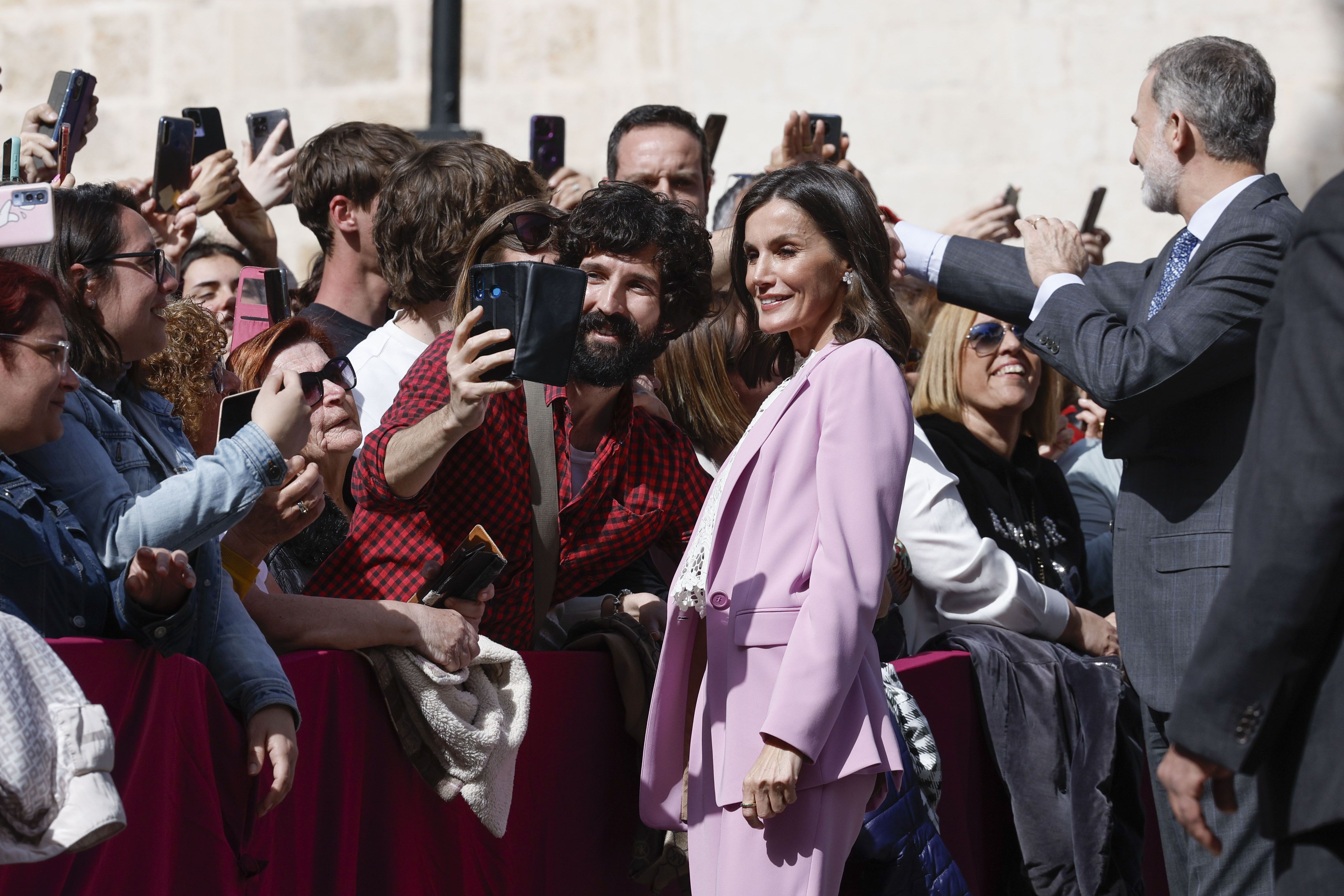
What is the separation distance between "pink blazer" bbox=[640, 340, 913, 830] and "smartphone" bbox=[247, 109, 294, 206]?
267 cm

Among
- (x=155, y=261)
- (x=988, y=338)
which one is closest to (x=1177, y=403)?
(x=988, y=338)

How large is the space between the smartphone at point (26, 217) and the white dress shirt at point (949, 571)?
2439 mm

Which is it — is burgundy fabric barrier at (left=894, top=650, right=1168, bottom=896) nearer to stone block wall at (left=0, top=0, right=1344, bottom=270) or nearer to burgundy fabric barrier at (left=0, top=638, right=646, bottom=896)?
burgundy fabric barrier at (left=0, top=638, right=646, bottom=896)

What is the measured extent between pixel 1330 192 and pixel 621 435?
6.33 feet

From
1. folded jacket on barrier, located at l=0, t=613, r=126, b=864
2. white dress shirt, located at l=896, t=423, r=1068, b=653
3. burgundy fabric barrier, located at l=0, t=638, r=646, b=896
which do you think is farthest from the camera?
white dress shirt, located at l=896, t=423, r=1068, b=653

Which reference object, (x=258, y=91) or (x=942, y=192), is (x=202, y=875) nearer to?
(x=942, y=192)

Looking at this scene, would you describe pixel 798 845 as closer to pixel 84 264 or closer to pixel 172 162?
pixel 84 264

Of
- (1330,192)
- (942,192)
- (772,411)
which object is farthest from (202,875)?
(942,192)

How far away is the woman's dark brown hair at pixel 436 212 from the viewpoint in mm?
3883

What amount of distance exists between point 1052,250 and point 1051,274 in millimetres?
95

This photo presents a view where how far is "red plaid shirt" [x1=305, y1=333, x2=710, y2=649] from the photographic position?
323cm

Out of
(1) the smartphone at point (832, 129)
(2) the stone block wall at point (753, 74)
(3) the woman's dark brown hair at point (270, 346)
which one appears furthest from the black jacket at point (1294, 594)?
(2) the stone block wall at point (753, 74)

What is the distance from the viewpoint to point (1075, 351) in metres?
3.30

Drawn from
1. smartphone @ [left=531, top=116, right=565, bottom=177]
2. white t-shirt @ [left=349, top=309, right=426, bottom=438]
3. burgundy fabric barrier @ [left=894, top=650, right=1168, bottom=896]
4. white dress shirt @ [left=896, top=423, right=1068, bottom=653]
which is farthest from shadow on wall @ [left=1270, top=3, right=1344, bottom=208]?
white t-shirt @ [left=349, top=309, right=426, bottom=438]
